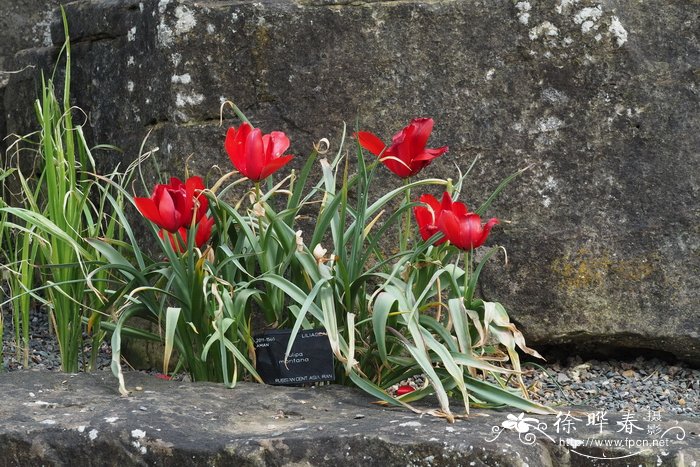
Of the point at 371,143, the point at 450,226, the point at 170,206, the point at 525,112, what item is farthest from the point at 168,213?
the point at 525,112

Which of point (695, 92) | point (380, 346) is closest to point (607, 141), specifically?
point (695, 92)

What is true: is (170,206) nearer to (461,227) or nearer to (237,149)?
(237,149)

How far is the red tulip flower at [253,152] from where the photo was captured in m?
2.42

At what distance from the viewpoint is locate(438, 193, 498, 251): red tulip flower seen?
2.41m

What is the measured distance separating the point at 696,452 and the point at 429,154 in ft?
3.09

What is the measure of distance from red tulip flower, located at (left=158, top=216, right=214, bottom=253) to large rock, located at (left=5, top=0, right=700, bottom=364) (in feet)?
1.56

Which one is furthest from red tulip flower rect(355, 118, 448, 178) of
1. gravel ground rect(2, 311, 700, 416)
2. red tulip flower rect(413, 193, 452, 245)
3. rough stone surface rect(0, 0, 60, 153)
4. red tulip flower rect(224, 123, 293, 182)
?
rough stone surface rect(0, 0, 60, 153)

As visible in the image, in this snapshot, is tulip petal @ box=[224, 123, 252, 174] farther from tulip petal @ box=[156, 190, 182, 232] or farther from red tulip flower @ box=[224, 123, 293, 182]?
tulip petal @ box=[156, 190, 182, 232]

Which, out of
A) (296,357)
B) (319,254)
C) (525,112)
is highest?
(525,112)

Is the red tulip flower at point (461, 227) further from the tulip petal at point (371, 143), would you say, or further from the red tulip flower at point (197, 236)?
the red tulip flower at point (197, 236)

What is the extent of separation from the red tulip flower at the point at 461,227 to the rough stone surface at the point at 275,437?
1.31 feet

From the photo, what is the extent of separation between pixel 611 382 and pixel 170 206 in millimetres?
1476

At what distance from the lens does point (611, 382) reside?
10.1ft

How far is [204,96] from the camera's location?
312 cm
